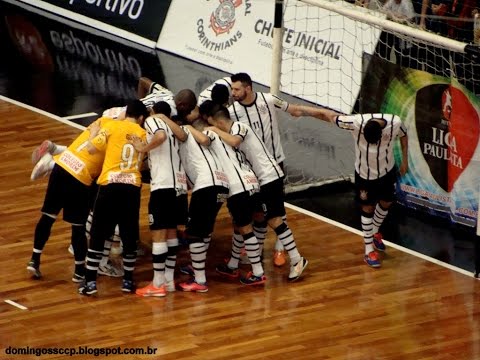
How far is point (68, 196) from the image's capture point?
12703 millimetres

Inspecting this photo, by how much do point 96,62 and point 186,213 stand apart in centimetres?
793

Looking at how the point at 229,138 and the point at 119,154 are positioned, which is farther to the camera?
the point at 229,138

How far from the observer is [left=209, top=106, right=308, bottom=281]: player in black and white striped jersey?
13.1 metres

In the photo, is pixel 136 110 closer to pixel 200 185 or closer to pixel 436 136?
pixel 200 185

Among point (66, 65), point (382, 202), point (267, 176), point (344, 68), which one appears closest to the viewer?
point (267, 176)

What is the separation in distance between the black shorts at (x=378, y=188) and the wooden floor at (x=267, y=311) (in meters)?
0.63

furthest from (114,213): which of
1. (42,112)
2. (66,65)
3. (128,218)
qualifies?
(66,65)

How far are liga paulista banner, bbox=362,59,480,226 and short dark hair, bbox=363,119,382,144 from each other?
1.58m

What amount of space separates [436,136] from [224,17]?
636 cm

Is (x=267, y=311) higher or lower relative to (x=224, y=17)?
lower

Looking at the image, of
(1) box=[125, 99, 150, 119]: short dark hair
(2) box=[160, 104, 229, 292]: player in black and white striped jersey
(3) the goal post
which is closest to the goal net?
(3) the goal post

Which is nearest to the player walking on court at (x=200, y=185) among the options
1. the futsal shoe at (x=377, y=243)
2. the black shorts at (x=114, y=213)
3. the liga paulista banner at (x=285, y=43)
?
the black shorts at (x=114, y=213)

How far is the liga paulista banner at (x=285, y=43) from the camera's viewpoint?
18.2m

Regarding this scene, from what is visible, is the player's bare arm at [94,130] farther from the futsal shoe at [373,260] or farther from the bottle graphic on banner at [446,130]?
the bottle graphic on banner at [446,130]
